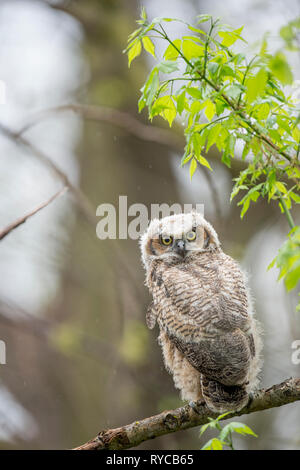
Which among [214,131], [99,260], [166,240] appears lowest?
[99,260]

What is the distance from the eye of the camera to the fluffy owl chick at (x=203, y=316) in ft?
6.63

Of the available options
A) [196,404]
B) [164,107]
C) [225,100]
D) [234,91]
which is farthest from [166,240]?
[234,91]

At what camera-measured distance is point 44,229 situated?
478cm

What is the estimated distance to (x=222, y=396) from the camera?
2.14 m

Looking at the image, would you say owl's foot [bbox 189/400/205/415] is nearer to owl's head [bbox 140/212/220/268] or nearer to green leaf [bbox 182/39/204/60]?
owl's head [bbox 140/212/220/268]

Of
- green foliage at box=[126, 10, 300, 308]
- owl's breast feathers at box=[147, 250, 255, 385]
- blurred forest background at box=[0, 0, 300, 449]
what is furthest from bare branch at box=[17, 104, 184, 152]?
green foliage at box=[126, 10, 300, 308]

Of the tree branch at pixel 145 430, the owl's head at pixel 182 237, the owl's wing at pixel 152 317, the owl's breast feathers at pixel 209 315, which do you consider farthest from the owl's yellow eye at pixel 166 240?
the tree branch at pixel 145 430

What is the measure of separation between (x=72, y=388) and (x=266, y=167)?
354 cm

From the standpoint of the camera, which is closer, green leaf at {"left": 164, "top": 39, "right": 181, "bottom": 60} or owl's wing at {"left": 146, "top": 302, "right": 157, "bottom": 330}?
green leaf at {"left": 164, "top": 39, "right": 181, "bottom": 60}

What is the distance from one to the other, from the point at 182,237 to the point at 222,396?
0.76m

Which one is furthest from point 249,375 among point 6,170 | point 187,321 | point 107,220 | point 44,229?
point 6,170

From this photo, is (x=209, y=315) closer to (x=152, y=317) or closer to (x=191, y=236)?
(x=152, y=317)

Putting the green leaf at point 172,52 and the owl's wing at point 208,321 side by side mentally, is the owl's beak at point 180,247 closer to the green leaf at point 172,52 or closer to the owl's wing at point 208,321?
the owl's wing at point 208,321

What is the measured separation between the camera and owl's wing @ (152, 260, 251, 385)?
2004mm
